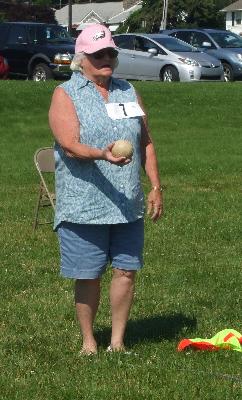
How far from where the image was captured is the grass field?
5922 millimetres

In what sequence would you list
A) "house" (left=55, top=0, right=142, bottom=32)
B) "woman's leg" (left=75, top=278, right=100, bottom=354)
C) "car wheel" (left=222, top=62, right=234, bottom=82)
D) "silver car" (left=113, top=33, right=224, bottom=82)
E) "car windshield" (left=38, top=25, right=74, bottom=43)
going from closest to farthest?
"woman's leg" (left=75, top=278, right=100, bottom=354) → "silver car" (left=113, top=33, right=224, bottom=82) → "car windshield" (left=38, top=25, right=74, bottom=43) → "car wheel" (left=222, top=62, right=234, bottom=82) → "house" (left=55, top=0, right=142, bottom=32)

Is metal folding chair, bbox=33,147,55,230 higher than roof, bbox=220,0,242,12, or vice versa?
metal folding chair, bbox=33,147,55,230

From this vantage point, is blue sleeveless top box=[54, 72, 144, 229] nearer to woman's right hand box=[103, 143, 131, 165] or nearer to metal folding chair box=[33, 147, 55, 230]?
woman's right hand box=[103, 143, 131, 165]

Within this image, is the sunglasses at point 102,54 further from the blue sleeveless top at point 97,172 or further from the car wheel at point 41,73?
the car wheel at point 41,73

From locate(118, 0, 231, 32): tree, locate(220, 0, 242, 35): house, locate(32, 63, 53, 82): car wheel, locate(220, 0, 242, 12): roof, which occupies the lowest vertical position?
locate(220, 0, 242, 35): house

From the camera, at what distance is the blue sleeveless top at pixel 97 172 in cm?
622

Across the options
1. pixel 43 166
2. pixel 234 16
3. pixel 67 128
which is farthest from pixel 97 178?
pixel 234 16

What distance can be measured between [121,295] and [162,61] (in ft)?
73.4

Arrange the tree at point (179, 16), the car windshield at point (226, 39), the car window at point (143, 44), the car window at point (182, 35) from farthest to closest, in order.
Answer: the tree at point (179, 16), the car window at point (182, 35), the car windshield at point (226, 39), the car window at point (143, 44)

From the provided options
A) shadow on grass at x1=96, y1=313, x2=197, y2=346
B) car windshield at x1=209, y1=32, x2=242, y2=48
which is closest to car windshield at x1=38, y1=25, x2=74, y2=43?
car windshield at x1=209, y1=32, x2=242, y2=48

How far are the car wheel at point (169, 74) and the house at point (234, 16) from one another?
224ft

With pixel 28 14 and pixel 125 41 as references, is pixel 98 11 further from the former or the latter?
pixel 125 41

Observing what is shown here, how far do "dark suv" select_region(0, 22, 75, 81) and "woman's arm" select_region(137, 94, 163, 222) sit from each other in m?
21.8

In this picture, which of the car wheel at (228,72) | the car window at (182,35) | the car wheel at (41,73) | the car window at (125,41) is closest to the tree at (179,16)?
the car window at (182,35)
